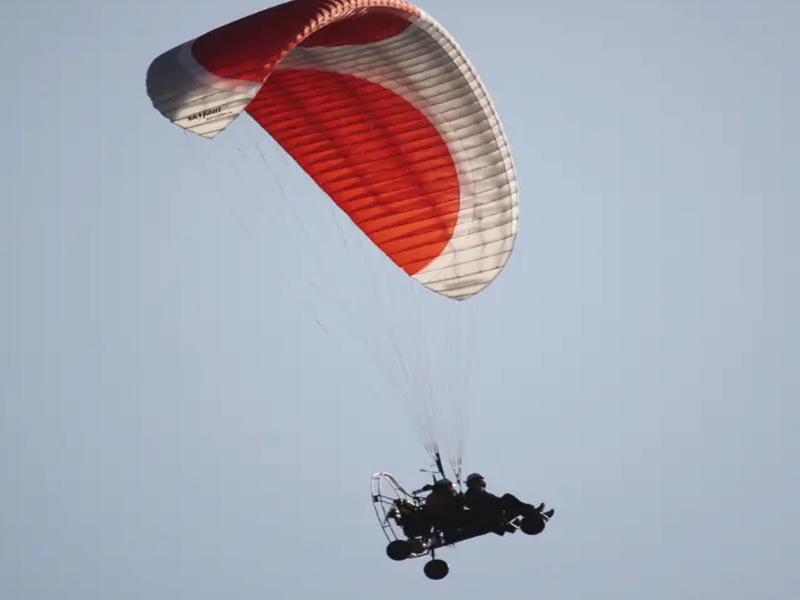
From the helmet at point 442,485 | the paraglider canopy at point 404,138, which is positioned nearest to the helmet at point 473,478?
the helmet at point 442,485

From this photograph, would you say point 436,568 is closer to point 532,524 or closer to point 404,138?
point 532,524

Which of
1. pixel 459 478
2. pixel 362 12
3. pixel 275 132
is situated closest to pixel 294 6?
pixel 362 12

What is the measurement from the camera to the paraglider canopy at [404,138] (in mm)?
26484

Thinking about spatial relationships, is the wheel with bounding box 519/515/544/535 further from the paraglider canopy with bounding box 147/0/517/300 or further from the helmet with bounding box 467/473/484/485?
the paraglider canopy with bounding box 147/0/517/300

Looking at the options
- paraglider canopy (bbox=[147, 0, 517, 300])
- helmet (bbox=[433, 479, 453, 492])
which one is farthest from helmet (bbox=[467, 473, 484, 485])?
paraglider canopy (bbox=[147, 0, 517, 300])

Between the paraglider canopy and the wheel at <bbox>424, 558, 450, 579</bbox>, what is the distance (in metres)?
3.50

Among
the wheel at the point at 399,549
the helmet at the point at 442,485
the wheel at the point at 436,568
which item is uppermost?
the helmet at the point at 442,485

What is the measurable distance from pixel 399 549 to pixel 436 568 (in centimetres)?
62

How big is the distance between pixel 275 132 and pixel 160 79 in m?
3.19

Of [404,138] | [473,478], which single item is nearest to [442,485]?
[473,478]

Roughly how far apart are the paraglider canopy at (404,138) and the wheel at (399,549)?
3.57 m

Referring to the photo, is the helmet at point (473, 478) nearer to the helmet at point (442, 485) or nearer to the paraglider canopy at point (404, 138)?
the helmet at point (442, 485)

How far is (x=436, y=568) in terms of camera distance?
25.6m

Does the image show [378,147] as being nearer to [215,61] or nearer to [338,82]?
[338,82]
